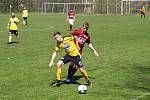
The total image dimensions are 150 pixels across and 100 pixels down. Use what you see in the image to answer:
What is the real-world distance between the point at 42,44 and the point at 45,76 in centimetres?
1220

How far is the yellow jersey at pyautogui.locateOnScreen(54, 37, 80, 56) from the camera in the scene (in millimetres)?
13312

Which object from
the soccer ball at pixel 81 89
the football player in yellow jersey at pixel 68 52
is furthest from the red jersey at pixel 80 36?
the soccer ball at pixel 81 89

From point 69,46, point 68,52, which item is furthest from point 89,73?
point 69,46

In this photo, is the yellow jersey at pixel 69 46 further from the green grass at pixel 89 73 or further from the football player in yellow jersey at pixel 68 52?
the green grass at pixel 89 73

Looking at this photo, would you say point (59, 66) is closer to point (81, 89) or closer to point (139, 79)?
point (81, 89)

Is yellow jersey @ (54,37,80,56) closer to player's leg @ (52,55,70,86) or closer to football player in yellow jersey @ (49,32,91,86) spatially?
football player in yellow jersey @ (49,32,91,86)

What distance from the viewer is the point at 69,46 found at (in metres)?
13.3

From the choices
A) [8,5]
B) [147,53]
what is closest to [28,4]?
[8,5]

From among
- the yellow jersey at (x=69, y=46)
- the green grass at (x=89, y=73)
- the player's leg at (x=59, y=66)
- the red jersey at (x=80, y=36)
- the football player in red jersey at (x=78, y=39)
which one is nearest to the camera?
the green grass at (x=89, y=73)

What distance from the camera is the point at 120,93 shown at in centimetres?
1252

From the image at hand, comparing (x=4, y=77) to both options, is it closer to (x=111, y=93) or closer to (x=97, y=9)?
(x=111, y=93)

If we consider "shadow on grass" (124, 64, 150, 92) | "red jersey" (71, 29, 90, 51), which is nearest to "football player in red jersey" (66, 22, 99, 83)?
"red jersey" (71, 29, 90, 51)

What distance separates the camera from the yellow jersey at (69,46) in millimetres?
13312

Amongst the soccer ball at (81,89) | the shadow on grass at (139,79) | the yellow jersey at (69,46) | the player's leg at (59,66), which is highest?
the yellow jersey at (69,46)
